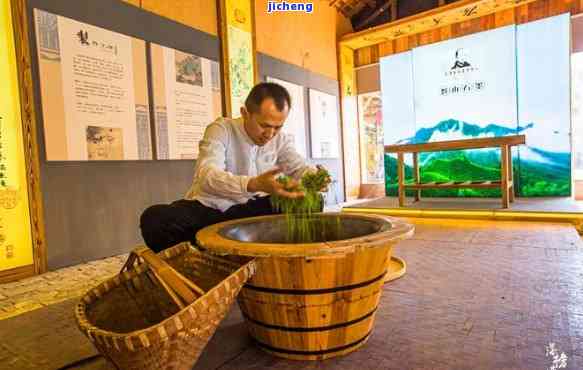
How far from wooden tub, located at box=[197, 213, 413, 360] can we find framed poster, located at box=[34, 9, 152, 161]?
227cm

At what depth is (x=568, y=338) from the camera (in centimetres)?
130

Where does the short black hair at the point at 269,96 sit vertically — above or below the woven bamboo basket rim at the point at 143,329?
above

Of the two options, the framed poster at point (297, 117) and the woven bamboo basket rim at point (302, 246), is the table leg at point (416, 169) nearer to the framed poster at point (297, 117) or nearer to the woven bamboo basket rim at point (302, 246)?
the framed poster at point (297, 117)

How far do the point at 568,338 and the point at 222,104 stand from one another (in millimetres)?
3920

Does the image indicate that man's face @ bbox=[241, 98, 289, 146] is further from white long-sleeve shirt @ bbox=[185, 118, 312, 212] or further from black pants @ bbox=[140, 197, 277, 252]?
black pants @ bbox=[140, 197, 277, 252]

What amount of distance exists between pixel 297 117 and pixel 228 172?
412cm

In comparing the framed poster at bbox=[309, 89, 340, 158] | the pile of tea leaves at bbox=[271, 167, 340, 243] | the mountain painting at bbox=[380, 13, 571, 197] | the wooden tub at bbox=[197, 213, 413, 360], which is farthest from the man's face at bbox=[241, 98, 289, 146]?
the mountain painting at bbox=[380, 13, 571, 197]

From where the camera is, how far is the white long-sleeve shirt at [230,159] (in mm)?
1819

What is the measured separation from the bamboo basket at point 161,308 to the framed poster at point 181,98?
2567 mm

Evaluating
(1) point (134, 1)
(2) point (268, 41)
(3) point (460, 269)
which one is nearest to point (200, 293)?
(3) point (460, 269)

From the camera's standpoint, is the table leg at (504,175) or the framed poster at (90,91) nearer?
the framed poster at (90,91)

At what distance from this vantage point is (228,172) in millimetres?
1703

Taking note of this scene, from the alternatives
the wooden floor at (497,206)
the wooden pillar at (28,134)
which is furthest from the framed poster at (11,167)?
the wooden floor at (497,206)

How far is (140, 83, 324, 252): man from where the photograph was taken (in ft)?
5.73
